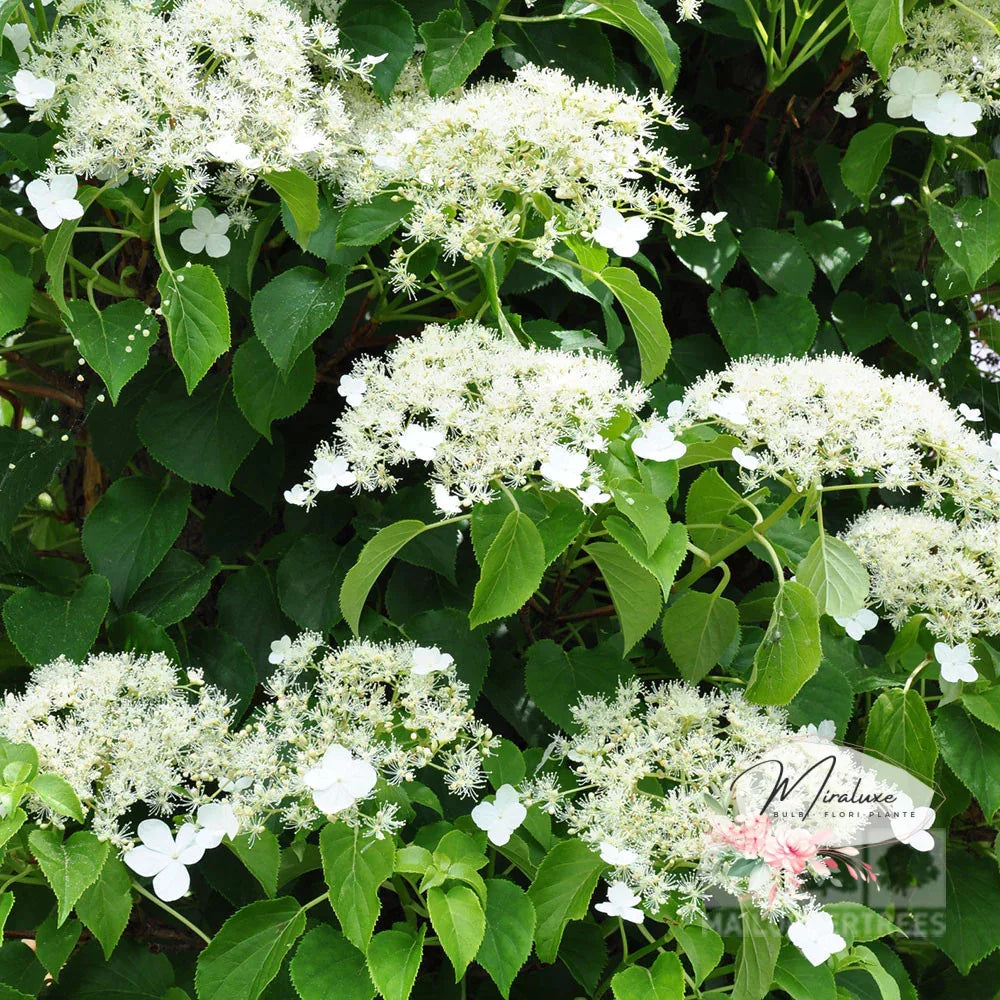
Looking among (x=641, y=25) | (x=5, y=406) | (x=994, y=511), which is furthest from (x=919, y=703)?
(x=5, y=406)

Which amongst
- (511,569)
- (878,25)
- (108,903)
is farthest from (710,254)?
(108,903)

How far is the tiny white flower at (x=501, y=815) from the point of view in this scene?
977 millimetres

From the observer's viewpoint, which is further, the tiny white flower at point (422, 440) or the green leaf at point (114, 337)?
the green leaf at point (114, 337)

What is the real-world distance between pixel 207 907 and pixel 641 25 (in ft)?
3.33

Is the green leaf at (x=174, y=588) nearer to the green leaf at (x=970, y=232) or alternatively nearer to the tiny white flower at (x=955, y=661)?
the tiny white flower at (x=955, y=661)

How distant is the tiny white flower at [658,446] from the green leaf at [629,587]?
89 mm

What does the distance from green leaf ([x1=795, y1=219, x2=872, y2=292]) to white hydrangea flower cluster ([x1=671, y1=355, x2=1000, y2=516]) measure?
0.42 metres

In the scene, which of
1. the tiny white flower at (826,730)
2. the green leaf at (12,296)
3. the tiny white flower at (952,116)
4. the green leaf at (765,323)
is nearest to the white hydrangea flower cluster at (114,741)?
the green leaf at (12,296)

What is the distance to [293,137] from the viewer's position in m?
1.05

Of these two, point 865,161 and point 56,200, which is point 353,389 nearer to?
point 56,200

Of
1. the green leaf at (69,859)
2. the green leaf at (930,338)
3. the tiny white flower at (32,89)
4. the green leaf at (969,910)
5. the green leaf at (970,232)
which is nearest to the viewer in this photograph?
the green leaf at (69,859)

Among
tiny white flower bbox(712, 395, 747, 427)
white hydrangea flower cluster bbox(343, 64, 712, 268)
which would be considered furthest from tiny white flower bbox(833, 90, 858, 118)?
tiny white flower bbox(712, 395, 747, 427)

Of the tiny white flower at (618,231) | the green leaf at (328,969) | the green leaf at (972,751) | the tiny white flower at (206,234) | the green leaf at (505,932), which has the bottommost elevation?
the green leaf at (328,969)

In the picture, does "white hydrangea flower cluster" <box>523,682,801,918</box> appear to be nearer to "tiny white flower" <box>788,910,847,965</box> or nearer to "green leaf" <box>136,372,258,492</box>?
"tiny white flower" <box>788,910,847,965</box>
